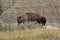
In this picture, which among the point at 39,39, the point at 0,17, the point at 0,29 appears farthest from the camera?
the point at 0,17

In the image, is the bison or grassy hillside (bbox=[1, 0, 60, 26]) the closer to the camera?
the bison

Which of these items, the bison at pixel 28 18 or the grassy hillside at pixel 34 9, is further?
the grassy hillside at pixel 34 9

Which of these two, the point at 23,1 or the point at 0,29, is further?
the point at 23,1

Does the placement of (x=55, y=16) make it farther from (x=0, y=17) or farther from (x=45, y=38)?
(x=45, y=38)

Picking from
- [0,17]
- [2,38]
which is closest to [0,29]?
[2,38]

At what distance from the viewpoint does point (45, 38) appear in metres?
8.91

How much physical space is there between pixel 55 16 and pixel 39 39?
582 inches

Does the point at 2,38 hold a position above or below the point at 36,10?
above

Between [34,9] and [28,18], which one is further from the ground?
[28,18]

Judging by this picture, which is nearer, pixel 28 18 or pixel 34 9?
pixel 28 18

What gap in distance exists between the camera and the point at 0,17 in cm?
2316

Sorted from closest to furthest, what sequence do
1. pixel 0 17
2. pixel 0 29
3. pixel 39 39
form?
1. pixel 39 39
2. pixel 0 29
3. pixel 0 17

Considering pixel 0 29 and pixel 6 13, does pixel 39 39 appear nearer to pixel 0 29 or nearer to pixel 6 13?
pixel 0 29

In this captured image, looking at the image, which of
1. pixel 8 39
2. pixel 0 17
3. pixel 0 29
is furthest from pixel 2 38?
pixel 0 17
